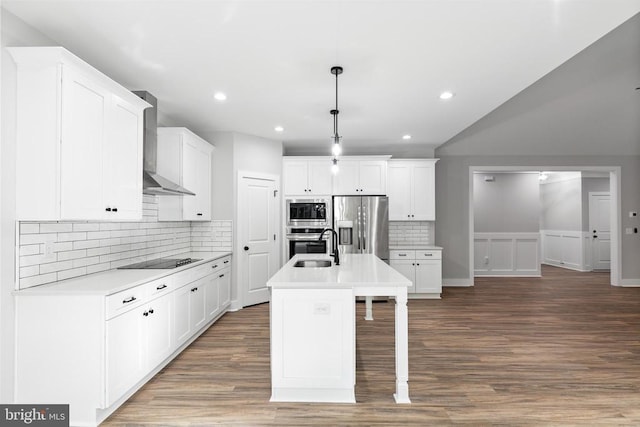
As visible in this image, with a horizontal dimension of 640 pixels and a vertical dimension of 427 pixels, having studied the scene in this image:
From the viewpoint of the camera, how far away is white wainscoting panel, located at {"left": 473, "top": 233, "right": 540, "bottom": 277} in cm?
763

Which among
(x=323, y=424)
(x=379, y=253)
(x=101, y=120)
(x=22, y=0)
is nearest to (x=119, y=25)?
(x=22, y=0)

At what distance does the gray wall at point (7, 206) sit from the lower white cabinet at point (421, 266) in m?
4.71

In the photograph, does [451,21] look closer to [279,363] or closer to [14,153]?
[279,363]

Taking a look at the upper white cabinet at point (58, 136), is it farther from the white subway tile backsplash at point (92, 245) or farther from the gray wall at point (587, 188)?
the gray wall at point (587, 188)

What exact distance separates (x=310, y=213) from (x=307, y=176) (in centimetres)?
63

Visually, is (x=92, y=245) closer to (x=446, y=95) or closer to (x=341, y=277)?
(x=341, y=277)

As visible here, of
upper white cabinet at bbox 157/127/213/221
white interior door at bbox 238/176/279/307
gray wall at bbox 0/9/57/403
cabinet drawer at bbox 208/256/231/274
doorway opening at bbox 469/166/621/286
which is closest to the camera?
gray wall at bbox 0/9/57/403

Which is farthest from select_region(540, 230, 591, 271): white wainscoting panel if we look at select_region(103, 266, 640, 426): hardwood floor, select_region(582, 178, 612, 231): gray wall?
select_region(103, 266, 640, 426): hardwood floor

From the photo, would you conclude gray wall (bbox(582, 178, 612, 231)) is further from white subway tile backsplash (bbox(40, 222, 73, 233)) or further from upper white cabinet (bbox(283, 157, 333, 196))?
white subway tile backsplash (bbox(40, 222, 73, 233))

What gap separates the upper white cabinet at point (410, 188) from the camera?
589 centimetres

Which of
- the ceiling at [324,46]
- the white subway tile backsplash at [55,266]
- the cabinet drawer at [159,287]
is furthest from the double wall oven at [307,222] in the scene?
the white subway tile backsplash at [55,266]

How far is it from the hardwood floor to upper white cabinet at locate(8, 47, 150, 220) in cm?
148

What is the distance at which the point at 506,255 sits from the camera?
768 cm

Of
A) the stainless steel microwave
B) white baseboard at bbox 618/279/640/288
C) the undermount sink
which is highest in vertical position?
the stainless steel microwave
